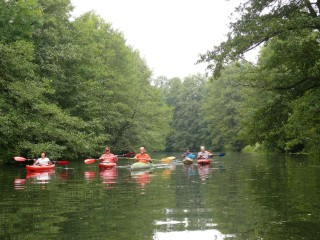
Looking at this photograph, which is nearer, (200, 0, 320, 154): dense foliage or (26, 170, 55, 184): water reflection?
(200, 0, 320, 154): dense foliage

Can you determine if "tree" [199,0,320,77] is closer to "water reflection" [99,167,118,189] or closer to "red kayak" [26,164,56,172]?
"water reflection" [99,167,118,189]

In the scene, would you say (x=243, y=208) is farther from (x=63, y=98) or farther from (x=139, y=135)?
(x=139, y=135)

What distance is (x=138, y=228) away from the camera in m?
6.49

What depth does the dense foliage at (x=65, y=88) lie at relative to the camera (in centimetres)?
2374

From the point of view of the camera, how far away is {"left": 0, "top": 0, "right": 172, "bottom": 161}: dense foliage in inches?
934

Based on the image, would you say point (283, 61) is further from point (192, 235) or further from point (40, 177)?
point (192, 235)

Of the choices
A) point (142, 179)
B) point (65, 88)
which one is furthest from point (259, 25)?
point (65, 88)

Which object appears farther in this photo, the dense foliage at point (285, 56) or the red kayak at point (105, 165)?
the red kayak at point (105, 165)

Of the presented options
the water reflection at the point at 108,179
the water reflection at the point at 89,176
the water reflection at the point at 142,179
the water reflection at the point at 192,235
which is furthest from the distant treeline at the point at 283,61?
the water reflection at the point at 192,235

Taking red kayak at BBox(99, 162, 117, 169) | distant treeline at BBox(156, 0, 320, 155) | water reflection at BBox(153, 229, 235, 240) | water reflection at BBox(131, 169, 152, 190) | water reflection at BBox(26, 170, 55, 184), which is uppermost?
distant treeline at BBox(156, 0, 320, 155)

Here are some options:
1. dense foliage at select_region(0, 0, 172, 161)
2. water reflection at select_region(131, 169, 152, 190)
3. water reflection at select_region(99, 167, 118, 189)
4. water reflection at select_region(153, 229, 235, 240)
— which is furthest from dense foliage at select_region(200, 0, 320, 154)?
dense foliage at select_region(0, 0, 172, 161)

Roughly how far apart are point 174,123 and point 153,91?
1267 inches

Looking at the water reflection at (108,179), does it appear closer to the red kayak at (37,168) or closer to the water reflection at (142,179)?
the water reflection at (142,179)

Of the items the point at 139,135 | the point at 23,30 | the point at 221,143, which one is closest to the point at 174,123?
the point at 221,143
